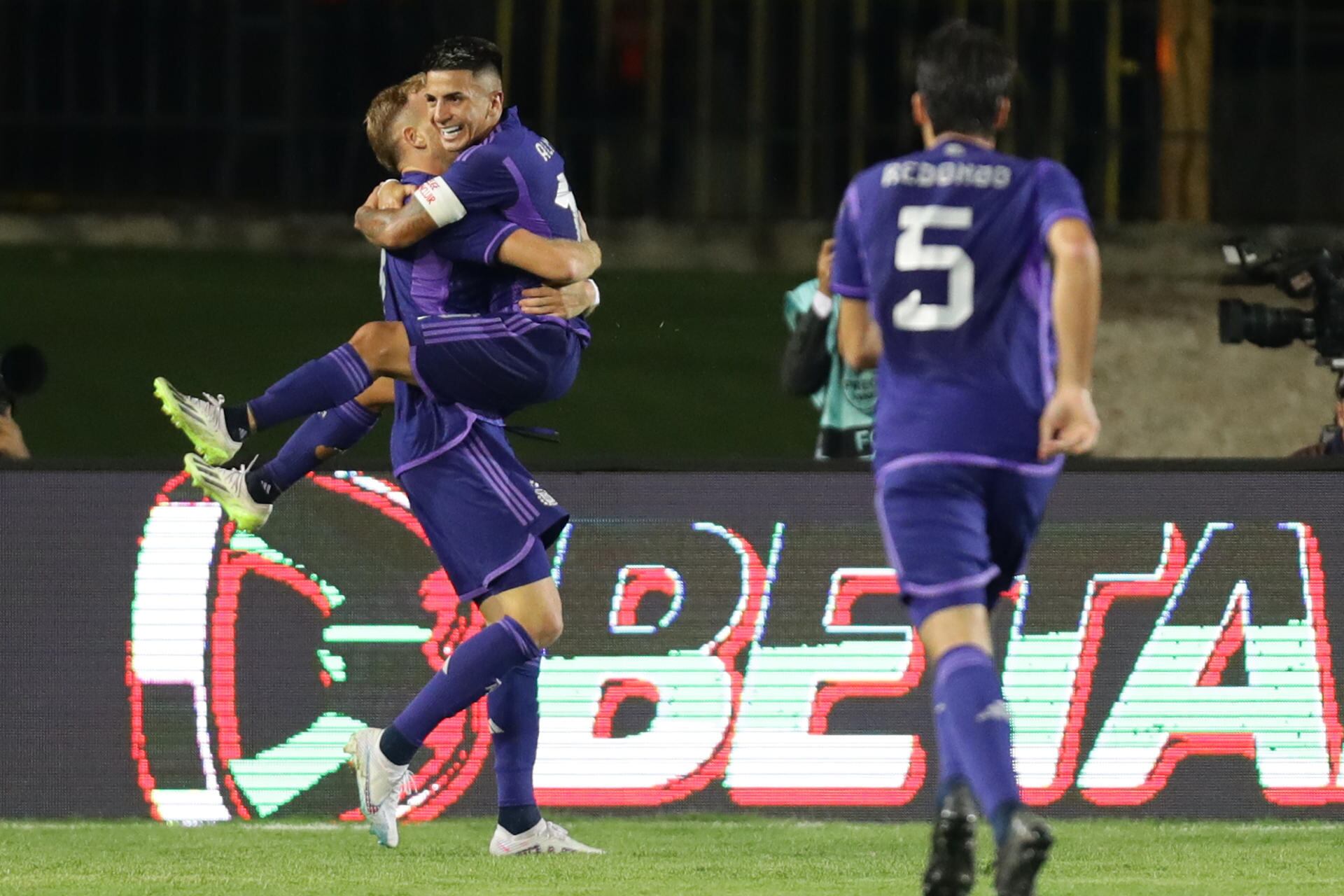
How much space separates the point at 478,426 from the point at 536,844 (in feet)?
3.39

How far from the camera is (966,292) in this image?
13.8 ft

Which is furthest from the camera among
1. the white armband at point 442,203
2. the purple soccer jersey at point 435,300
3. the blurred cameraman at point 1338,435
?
the blurred cameraman at point 1338,435

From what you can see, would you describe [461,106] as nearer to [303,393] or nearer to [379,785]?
[303,393]

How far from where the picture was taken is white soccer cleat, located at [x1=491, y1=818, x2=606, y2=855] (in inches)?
223

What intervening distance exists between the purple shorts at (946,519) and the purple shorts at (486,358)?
5.18 feet

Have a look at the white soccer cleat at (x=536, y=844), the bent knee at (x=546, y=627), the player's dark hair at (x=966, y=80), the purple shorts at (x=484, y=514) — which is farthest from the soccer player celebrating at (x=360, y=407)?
the player's dark hair at (x=966, y=80)

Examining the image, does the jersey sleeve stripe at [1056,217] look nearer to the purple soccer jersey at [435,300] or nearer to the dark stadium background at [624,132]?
the purple soccer jersey at [435,300]

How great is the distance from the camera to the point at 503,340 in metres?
5.62

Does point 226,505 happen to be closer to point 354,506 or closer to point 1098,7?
point 354,506

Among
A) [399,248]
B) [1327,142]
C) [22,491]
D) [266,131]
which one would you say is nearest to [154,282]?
[266,131]

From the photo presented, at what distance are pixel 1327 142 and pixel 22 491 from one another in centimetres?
1190

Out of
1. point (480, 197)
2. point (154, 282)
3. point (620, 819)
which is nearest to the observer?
point (480, 197)

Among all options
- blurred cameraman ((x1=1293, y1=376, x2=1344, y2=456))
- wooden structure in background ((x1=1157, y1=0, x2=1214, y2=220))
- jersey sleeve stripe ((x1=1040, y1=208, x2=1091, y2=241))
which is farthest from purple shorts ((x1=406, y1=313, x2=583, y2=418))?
wooden structure in background ((x1=1157, y1=0, x2=1214, y2=220))

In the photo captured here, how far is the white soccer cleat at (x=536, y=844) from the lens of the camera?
5.67 meters
